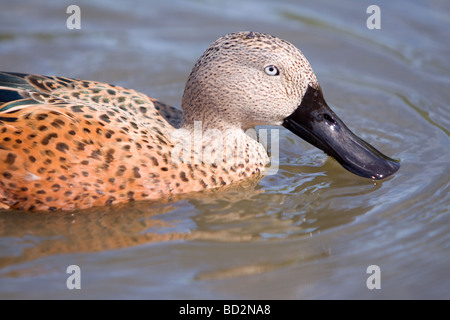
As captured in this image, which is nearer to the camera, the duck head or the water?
the water

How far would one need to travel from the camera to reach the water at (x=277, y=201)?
484cm

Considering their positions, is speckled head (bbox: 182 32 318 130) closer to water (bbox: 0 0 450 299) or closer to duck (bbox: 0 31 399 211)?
duck (bbox: 0 31 399 211)

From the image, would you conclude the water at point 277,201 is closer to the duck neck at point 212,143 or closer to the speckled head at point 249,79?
the duck neck at point 212,143

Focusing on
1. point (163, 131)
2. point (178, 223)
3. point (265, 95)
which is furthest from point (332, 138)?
point (178, 223)

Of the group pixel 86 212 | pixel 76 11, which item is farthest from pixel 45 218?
pixel 76 11

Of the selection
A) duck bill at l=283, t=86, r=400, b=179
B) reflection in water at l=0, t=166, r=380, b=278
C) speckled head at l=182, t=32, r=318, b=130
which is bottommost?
reflection in water at l=0, t=166, r=380, b=278

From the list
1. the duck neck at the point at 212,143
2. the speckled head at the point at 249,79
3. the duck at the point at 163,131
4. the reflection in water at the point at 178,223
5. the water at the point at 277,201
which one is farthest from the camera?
the duck neck at the point at 212,143

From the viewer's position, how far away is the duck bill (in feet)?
19.5

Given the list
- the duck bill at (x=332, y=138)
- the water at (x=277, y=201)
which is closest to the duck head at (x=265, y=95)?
the duck bill at (x=332, y=138)

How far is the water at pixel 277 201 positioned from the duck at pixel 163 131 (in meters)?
0.17

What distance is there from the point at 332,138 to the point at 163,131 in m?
1.47

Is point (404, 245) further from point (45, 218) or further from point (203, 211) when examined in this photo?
point (45, 218)

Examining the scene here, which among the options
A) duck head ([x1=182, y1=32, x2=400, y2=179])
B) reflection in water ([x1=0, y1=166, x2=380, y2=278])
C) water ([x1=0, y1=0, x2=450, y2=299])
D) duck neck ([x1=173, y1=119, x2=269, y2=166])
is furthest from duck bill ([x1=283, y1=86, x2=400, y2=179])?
duck neck ([x1=173, y1=119, x2=269, y2=166])

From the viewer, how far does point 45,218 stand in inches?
213
